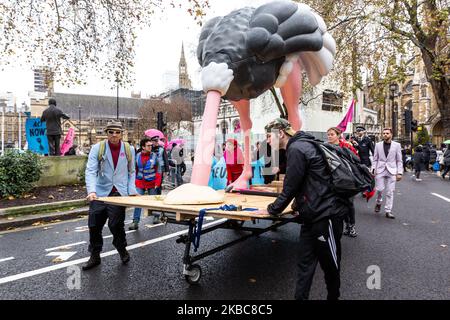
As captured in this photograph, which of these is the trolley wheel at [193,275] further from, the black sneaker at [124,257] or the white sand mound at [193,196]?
the black sneaker at [124,257]

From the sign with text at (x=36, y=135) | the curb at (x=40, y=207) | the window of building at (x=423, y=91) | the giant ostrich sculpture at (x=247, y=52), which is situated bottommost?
the curb at (x=40, y=207)

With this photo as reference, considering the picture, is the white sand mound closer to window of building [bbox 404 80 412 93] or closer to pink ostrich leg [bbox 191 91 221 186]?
pink ostrich leg [bbox 191 91 221 186]

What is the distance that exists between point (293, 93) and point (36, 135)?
8.58m

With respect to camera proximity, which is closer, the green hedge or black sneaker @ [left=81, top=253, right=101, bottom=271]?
black sneaker @ [left=81, top=253, right=101, bottom=271]

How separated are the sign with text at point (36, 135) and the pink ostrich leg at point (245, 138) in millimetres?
7496

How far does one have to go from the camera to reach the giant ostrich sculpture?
4148 mm

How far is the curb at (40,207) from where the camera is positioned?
7.08 meters

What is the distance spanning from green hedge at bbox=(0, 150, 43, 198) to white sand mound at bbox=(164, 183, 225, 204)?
6.08 metres

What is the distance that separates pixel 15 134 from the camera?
85.0m

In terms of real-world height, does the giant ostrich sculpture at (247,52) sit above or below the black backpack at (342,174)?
above

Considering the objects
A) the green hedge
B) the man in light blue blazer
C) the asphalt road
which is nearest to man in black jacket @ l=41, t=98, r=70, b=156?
the green hedge

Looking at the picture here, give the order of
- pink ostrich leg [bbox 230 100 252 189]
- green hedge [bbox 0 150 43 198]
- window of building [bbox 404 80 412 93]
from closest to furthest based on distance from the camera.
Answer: pink ostrich leg [bbox 230 100 252 189] < green hedge [bbox 0 150 43 198] < window of building [bbox 404 80 412 93]

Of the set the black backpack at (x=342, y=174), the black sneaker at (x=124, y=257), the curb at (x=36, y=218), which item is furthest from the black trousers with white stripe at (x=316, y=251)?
the curb at (x=36, y=218)

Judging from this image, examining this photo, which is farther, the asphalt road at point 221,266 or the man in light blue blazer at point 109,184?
the man in light blue blazer at point 109,184
